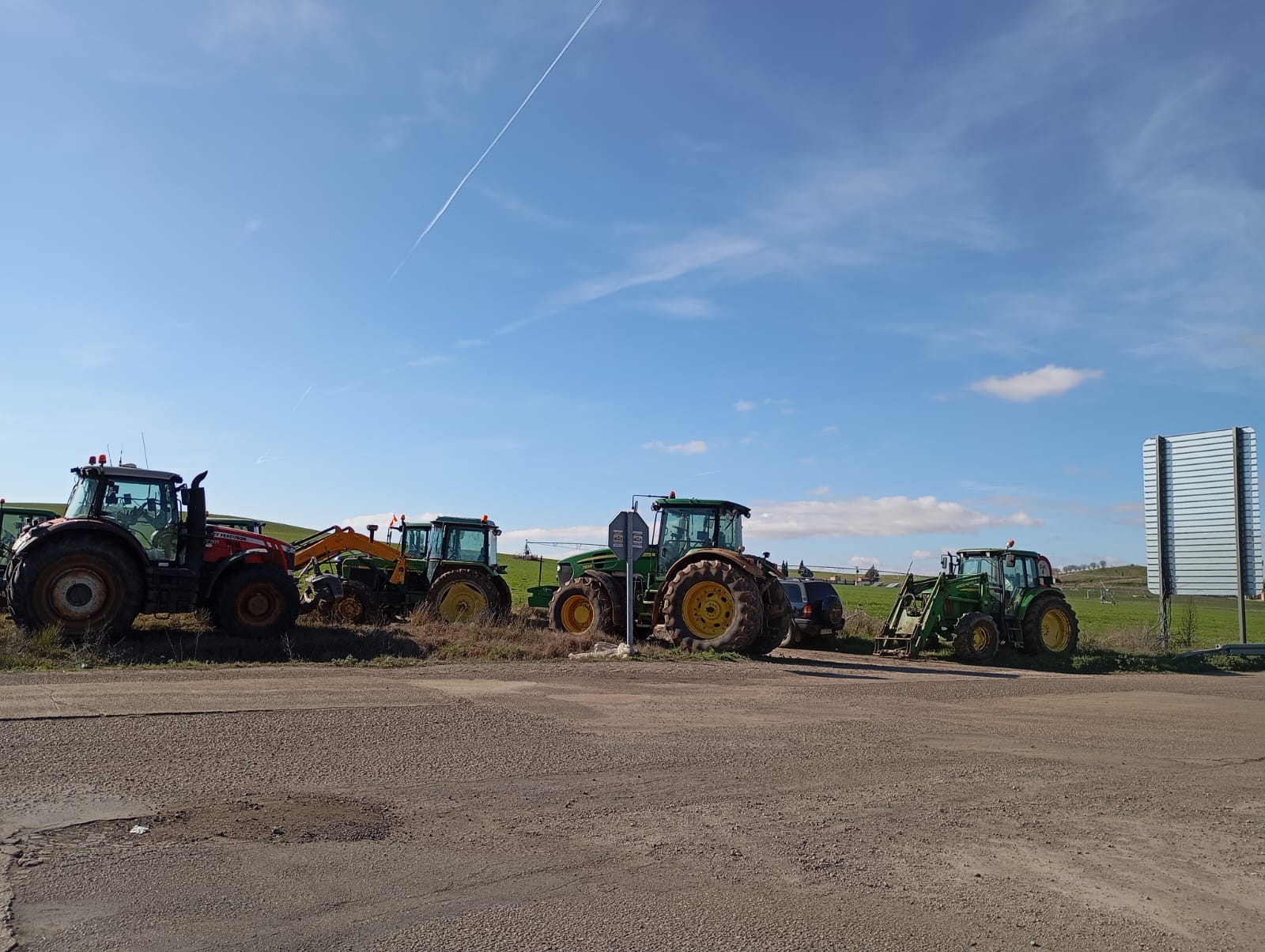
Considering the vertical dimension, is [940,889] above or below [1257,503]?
below

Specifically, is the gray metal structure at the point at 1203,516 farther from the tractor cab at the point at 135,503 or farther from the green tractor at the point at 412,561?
the tractor cab at the point at 135,503

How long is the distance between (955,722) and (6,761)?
8.34 m

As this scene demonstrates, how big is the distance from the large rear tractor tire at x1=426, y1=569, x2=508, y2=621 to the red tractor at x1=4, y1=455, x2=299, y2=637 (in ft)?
12.3

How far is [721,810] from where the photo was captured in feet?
19.9

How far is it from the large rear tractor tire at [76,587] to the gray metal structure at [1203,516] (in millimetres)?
21814

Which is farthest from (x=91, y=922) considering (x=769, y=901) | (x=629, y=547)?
(x=629, y=547)

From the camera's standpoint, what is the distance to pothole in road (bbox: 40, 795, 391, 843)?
16.7ft

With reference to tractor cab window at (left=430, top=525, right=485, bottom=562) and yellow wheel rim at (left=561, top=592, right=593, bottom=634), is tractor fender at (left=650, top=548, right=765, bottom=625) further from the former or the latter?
tractor cab window at (left=430, top=525, right=485, bottom=562)

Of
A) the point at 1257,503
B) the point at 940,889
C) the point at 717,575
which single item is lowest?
the point at 940,889

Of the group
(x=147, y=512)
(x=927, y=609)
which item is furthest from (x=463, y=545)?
(x=927, y=609)

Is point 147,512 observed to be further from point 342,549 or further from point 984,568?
point 984,568

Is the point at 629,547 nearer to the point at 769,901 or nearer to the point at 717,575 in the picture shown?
the point at 717,575

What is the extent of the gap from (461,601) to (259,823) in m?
13.6

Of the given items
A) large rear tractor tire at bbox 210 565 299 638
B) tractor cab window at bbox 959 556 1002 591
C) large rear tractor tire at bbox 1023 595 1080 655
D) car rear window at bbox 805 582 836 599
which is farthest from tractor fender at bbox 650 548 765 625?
large rear tractor tire at bbox 1023 595 1080 655
